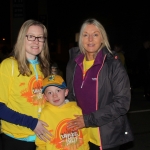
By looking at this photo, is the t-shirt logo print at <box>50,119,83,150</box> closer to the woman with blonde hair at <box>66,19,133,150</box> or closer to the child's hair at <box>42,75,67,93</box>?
the woman with blonde hair at <box>66,19,133,150</box>

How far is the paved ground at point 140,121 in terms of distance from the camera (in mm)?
6123

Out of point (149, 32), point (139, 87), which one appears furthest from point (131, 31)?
point (139, 87)

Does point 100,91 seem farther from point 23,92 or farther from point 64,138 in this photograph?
point 23,92

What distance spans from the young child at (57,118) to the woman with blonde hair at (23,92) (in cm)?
7

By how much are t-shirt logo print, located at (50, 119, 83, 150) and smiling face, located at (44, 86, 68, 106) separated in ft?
0.61

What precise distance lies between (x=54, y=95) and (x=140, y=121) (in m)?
5.33

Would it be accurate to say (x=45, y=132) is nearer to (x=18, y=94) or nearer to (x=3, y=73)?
(x=18, y=94)

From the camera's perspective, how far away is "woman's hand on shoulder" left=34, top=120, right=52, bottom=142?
2.85m

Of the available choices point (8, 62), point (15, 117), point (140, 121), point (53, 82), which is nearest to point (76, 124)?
point (53, 82)

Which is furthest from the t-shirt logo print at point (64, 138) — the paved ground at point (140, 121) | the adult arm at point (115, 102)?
the paved ground at point (140, 121)

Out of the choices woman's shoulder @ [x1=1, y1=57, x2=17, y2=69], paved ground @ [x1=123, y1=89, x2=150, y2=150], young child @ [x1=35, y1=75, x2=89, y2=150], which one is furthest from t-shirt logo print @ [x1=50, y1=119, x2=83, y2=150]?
paved ground @ [x1=123, y1=89, x2=150, y2=150]

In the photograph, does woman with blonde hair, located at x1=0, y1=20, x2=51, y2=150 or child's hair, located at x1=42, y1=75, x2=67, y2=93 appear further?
child's hair, located at x1=42, y1=75, x2=67, y2=93

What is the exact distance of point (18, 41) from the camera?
2.95 meters

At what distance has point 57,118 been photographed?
2955 mm
